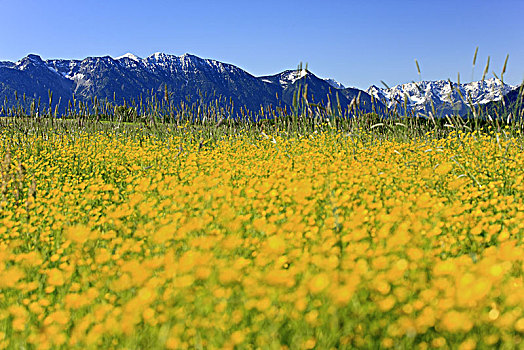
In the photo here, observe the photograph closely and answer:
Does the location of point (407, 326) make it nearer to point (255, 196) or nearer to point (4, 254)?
point (255, 196)

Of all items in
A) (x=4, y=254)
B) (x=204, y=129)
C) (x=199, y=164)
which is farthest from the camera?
(x=204, y=129)

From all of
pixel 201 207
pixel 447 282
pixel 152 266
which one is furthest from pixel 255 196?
pixel 447 282

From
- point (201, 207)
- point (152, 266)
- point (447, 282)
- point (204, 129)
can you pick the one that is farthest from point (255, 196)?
point (204, 129)

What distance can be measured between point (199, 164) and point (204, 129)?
3.46m

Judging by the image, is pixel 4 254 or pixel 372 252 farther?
pixel 4 254

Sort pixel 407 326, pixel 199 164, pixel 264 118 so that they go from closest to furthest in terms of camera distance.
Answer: pixel 407 326 → pixel 199 164 → pixel 264 118

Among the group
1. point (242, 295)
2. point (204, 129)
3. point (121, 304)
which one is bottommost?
point (121, 304)

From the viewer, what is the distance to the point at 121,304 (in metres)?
2.27

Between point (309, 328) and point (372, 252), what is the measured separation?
755 millimetres

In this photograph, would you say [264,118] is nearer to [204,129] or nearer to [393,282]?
[204,129]

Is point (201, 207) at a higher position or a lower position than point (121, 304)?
higher

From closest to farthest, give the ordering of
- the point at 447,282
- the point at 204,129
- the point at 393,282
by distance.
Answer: the point at 447,282
the point at 393,282
the point at 204,129

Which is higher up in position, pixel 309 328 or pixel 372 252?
pixel 372 252

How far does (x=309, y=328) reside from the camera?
196 cm
